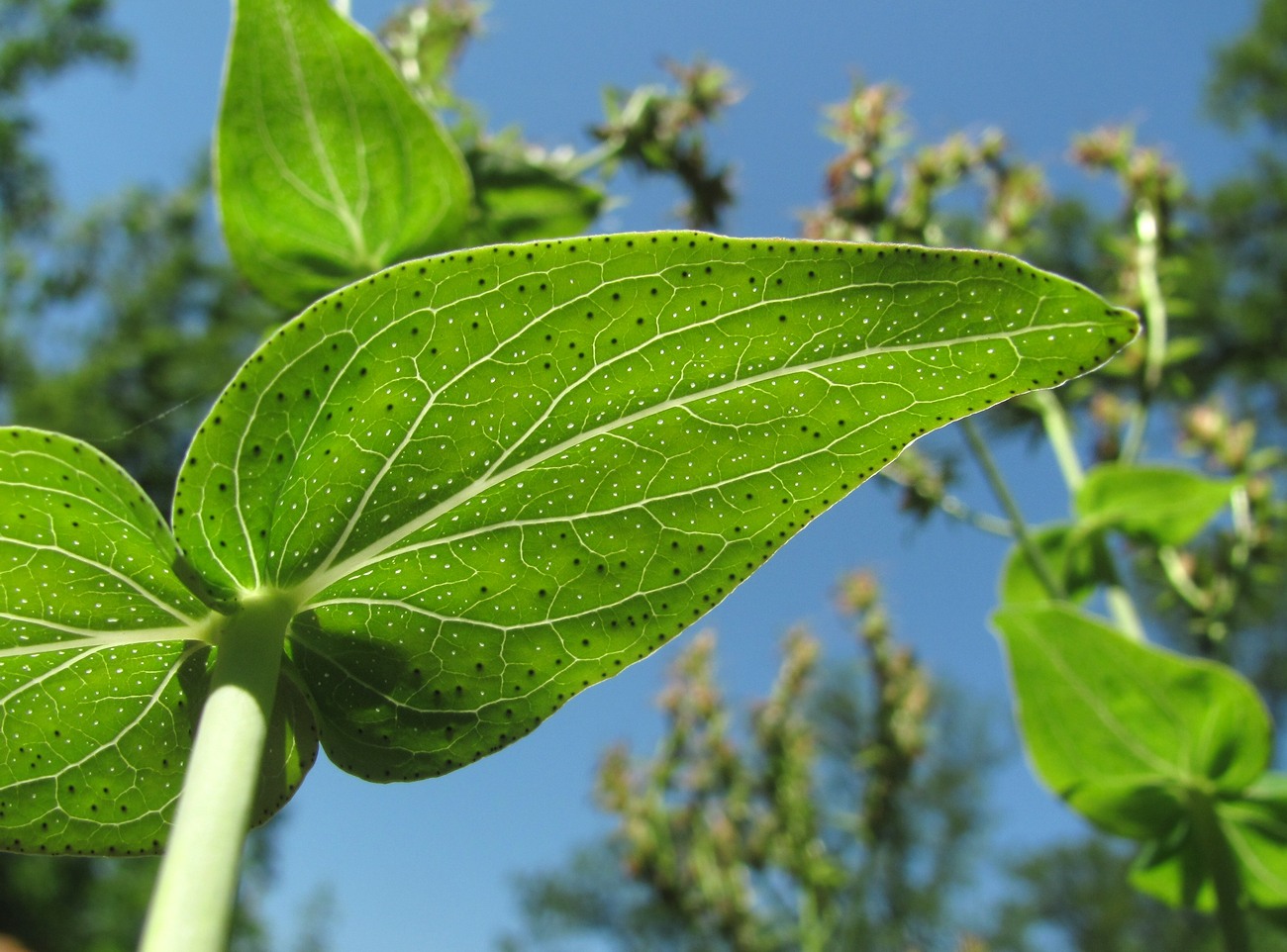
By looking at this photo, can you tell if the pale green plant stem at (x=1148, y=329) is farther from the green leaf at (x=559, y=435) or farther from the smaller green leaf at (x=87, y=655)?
the smaller green leaf at (x=87, y=655)

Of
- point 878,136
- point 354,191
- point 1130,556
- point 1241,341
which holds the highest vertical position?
point 1241,341

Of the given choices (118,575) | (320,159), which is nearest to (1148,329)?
(320,159)

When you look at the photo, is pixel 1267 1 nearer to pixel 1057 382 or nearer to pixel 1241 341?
pixel 1241 341

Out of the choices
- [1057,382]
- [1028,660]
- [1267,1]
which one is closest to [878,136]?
[1028,660]

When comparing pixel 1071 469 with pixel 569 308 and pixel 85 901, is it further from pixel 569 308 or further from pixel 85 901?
pixel 85 901

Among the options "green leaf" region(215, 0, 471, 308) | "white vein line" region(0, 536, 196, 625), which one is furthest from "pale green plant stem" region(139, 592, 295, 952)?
"green leaf" region(215, 0, 471, 308)

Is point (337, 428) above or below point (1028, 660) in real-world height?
below
